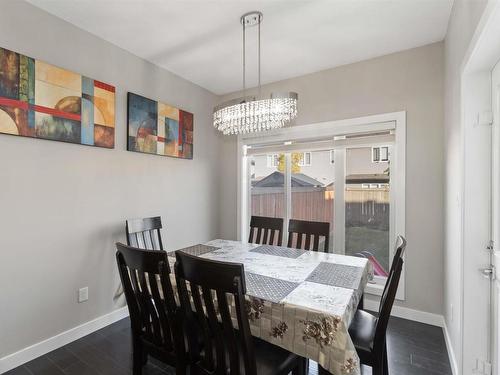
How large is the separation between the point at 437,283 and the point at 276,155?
2291mm

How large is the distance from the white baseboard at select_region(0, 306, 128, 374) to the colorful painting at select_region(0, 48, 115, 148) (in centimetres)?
161

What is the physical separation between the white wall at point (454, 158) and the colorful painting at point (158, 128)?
8.97 feet

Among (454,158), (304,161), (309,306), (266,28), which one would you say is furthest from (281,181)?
(309,306)

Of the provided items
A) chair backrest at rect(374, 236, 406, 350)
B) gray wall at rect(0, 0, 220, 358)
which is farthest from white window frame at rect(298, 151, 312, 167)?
chair backrest at rect(374, 236, 406, 350)

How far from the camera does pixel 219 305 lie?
119 centimetres

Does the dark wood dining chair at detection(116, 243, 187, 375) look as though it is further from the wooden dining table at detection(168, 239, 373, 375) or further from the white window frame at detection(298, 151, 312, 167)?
the white window frame at detection(298, 151, 312, 167)

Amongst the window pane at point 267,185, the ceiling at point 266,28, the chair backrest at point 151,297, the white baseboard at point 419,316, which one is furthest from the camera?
the window pane at point 267,185

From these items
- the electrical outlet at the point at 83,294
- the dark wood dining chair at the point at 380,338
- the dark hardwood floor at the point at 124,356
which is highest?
the dark wood dining chair at the point at 380,338

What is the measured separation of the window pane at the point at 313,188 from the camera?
324 centimetres

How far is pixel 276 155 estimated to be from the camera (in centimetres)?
368

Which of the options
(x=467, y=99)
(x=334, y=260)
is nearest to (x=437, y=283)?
(x=334, y=260)

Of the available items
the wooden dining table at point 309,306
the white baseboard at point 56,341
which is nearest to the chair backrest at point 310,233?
the wooden dining table at point 309,306

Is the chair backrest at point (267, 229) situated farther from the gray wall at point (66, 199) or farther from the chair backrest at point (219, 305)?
the chair backrest at point (219, 305)

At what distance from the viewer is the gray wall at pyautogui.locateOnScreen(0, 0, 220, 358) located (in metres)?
1.93
